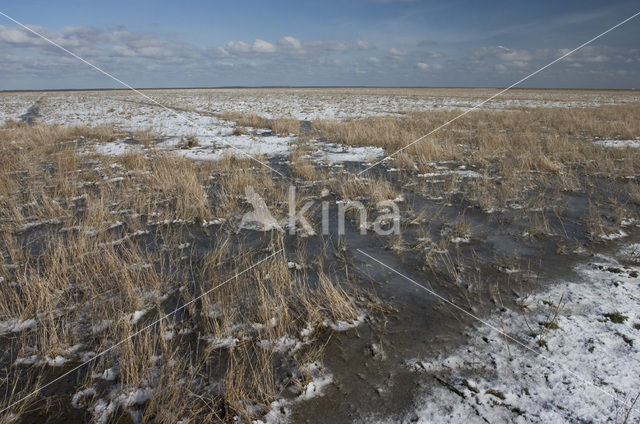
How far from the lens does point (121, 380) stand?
271 cm

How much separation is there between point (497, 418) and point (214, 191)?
6.96 meters

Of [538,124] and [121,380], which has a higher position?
[538,124]

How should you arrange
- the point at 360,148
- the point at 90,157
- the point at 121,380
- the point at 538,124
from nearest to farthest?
the point at 121,380
the point at 90,157
the point at 360,148
the point at 538,124

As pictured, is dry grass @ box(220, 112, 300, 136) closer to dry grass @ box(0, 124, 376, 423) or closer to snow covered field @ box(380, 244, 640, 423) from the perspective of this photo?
dry grass @ box(0, 124, 376, 423)

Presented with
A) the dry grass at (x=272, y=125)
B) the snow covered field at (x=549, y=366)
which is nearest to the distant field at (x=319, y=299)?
the snow covered field at (x=549, y=366)

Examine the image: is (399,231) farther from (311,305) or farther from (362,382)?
(362,382)

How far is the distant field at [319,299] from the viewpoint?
269 cm

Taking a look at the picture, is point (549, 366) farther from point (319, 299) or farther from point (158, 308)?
point (158, 308)

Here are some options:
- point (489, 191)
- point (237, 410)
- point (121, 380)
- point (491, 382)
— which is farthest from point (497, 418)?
point (489, 191)

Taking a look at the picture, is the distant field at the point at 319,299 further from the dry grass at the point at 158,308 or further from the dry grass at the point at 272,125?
the dry grass at the point at 272,125

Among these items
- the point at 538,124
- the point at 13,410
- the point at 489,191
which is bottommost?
the point at 13,410

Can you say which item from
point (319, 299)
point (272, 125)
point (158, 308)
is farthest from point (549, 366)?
point (272, 125)

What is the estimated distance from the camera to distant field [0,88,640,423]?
2689 millimetres

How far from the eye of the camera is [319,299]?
379cm
